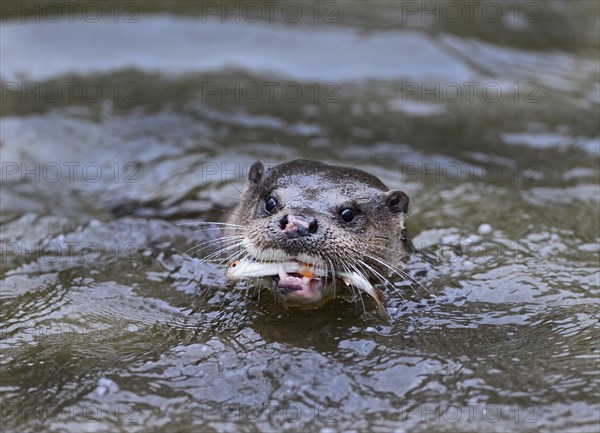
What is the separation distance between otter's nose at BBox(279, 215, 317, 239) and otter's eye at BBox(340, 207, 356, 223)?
30 cm

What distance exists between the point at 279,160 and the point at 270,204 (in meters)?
2.40

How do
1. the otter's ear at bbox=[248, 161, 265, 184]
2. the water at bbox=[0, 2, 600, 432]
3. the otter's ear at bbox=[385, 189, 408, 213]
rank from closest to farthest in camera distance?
the water at bbox=[0, 2, 600, 432] < the otter's ear at bbox=[385, 189, 408, 213] < the otter's ear at bbox=[248, 161, 265, 184]

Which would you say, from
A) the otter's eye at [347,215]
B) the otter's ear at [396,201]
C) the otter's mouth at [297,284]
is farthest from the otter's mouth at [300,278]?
the otter's ear at [396,201]

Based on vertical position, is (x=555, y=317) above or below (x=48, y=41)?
below

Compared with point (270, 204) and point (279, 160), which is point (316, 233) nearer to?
point (270, 204)

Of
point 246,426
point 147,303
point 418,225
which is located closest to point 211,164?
point 418,225

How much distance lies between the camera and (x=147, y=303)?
4.67m

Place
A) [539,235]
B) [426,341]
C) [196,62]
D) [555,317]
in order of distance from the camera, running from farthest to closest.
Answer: [196,62] < [539,235] < [555,317] < [426,341]

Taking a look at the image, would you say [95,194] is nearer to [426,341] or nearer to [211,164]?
[211,164]

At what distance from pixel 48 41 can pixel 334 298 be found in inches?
208

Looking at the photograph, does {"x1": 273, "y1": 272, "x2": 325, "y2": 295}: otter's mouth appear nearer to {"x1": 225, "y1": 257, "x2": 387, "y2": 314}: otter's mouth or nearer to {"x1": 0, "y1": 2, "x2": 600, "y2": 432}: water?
{"x1": 225, "y1": 257, "x2": 387, "y2": 314}: otter's mouth

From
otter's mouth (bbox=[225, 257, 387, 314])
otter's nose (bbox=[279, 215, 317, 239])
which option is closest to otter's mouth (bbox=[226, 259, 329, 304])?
otter's mouth (bbox=[225, 257, 387, 314])

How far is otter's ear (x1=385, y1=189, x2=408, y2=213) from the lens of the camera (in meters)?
4.68

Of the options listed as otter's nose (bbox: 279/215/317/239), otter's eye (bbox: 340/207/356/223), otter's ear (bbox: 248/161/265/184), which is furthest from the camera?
otter's ear (bbox: 248/161/265/184)
